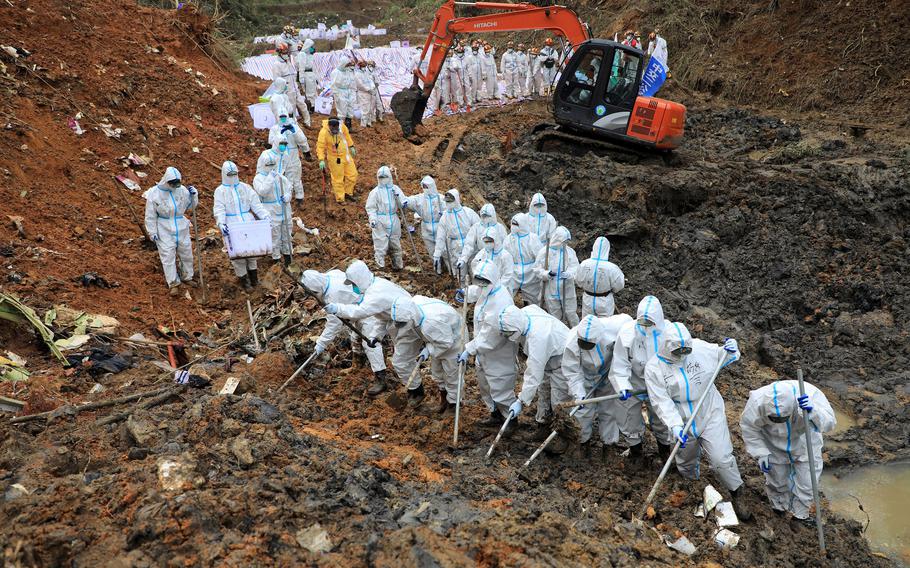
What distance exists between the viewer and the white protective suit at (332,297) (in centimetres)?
777

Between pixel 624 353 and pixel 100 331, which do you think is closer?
pixel 624 353

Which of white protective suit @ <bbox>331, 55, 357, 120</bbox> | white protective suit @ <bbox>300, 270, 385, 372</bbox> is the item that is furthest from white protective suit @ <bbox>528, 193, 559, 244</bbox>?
white protective suit @ <bbox>331, 55, 357, 120</bbox>

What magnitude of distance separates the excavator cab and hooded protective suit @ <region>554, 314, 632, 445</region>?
7697 millimetres

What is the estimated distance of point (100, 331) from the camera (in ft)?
25.8

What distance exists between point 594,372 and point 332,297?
3.15 metres

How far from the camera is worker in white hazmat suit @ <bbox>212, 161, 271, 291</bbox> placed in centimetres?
986

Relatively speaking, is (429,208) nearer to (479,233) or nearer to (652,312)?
(479,233)

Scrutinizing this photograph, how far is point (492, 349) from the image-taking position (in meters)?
7.01

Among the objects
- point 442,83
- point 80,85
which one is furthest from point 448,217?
point 442,83

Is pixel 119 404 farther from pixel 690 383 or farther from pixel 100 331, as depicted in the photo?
pixel 690 383

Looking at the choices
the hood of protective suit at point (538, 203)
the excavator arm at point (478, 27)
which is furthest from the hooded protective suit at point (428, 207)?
the excavator arm at point (478, 27)

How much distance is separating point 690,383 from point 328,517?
3430mm

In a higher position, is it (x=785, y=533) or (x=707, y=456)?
(x=707, y=456)

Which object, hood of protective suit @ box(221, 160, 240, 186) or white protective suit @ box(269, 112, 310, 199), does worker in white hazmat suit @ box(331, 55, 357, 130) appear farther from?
hood of protective suit @ box(221, 160, 240, 186)
